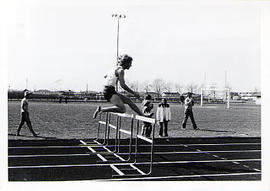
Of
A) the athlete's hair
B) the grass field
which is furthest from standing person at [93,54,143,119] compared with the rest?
the grass field

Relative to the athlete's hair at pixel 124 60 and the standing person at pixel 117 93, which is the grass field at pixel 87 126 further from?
the athlete's hair at pixel 124 60

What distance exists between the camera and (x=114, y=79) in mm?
5445

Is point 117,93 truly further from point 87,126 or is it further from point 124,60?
point 87,126

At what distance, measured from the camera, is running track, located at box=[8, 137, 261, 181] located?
562cm

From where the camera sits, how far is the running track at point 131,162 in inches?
221

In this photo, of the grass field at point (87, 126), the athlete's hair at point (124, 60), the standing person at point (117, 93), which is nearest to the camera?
the standing person at point (117, 93)

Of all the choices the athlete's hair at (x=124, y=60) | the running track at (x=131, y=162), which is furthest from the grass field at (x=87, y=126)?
the athlete's hair at (x=124, y=60)

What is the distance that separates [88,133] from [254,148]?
530 centimetres

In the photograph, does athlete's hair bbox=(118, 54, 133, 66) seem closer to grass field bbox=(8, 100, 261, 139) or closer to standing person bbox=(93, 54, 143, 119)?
standing person bbox=(93, 54, 143, 119)

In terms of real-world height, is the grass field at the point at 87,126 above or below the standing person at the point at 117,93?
below

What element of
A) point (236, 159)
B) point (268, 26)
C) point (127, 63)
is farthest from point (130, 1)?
point (236, 159)

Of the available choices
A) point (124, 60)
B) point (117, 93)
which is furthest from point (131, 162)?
point (124, 60)

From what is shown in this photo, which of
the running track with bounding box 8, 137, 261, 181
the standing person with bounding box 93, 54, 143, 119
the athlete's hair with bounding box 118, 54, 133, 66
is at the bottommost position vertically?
the running track with bounding box 8, 137, 261, 181
